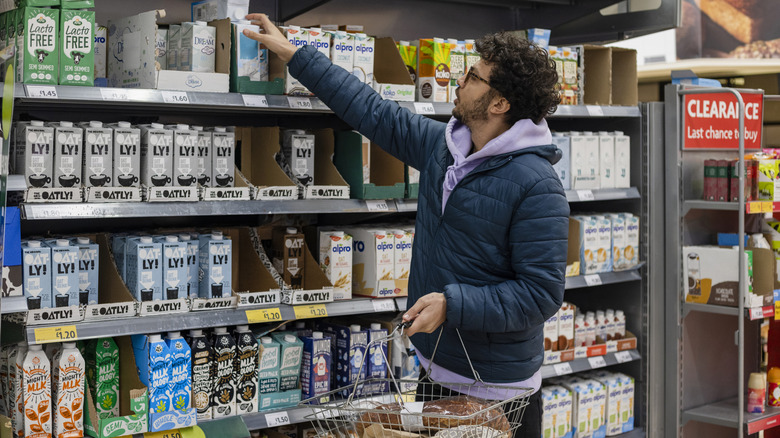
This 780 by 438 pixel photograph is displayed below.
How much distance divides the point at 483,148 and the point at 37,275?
4.61 feet

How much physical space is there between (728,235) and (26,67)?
3.17 metres

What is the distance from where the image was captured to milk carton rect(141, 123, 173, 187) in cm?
289

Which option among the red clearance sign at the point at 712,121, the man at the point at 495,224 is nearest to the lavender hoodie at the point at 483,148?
the man at the point at 495,224

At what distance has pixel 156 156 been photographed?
2.90m

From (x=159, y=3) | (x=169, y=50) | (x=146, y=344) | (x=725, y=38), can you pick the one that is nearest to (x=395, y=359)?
(x=146, y=344)

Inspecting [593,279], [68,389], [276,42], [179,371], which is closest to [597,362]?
[593,279]

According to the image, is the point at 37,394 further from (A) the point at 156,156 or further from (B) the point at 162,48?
(B) the point at 162,48

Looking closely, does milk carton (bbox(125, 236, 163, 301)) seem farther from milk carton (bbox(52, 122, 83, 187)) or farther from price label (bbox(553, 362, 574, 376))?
price label (bbox(553, 362, 574, 376))

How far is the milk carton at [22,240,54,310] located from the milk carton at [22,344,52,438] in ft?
0.54

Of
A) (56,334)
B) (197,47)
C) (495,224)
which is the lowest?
(56,334)

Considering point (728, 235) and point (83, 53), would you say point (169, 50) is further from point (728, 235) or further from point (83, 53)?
point (728, 235)

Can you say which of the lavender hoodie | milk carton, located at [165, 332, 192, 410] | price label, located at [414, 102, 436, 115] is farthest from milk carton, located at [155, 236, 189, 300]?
price label, located at [414, 102, 436, 115]

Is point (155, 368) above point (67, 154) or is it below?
below

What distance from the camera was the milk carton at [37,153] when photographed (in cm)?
267
